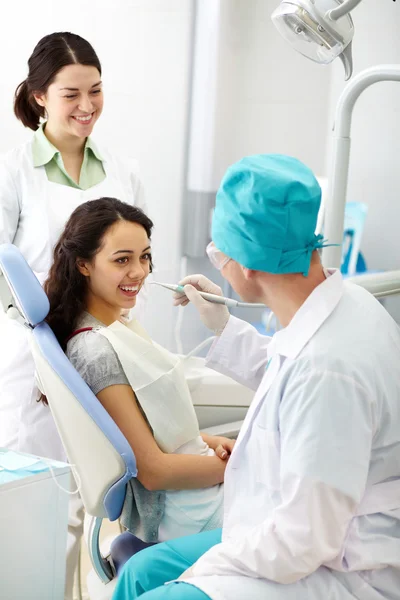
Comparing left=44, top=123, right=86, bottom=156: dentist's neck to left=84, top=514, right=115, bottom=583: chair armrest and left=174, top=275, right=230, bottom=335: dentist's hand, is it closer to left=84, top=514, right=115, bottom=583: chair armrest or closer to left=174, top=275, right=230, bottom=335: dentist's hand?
left=174, top=275, right=230, bottom=335: dentist's hand

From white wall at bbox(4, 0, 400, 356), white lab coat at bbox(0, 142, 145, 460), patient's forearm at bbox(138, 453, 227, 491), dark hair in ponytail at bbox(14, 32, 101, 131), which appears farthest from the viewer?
white wall at bbox(4, 0, 400, 356)

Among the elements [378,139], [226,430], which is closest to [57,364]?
[226,430]

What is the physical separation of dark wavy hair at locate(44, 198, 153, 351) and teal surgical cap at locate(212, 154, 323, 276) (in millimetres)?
544

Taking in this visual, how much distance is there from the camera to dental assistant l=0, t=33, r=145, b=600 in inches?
72.5

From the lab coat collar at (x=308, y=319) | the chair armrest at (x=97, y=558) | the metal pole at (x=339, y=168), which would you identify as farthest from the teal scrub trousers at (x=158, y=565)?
the metal pole at (x=339, y=168)

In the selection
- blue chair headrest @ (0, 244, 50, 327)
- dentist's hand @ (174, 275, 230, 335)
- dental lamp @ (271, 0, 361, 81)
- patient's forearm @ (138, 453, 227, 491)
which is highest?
dental lamp @ (271, 0, 361, 81)

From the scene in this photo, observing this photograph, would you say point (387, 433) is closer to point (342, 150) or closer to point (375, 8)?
point (342, 150)

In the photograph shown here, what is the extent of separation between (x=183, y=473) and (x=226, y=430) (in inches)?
15.3

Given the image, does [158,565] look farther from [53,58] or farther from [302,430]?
[53,58]

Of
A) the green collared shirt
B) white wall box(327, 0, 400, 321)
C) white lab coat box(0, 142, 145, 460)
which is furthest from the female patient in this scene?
white wall box(327, 0, 400, 321)

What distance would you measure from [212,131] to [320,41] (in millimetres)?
1836

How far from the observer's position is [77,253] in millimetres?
1598

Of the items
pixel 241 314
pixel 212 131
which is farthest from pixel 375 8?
pixel 241 314

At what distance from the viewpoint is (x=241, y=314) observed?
3713mm
